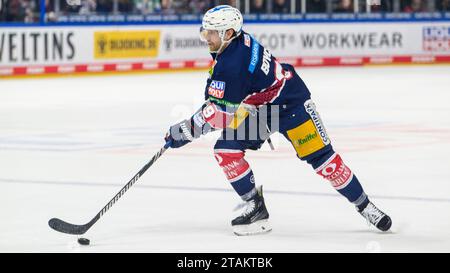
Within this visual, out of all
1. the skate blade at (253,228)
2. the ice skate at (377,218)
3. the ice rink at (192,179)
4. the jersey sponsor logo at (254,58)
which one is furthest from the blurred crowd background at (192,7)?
the ice skate at (377,218)

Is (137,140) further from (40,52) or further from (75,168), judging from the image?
(40,52)

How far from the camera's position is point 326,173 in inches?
283

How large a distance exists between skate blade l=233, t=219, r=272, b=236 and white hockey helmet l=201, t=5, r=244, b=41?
1.11m

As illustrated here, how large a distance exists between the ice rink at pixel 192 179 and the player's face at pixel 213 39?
1072 mm

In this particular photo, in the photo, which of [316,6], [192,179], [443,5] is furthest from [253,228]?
[443,5]

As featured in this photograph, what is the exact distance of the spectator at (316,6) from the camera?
26.0 m

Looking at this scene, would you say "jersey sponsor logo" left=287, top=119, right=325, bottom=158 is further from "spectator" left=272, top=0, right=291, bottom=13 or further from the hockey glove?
"spectator" left=272, top=0, right=291, bottom=13

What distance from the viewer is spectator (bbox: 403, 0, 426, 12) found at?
87.9ft

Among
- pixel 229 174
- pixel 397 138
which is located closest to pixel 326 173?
pixel 229 174

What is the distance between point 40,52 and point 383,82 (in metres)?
6.06

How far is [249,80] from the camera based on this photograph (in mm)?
6961

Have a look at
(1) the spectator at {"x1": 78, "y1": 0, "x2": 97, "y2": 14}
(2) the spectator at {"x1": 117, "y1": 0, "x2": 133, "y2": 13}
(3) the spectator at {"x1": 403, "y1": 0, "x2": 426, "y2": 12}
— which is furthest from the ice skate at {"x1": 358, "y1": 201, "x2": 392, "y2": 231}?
(3) the spectator at {"x1": 403, "y1": 0, "x2": 426, "y2": 12}

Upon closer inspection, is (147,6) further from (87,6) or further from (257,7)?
(257,7)

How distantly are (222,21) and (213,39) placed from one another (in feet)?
0.38
